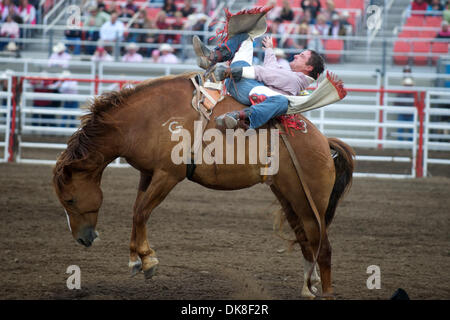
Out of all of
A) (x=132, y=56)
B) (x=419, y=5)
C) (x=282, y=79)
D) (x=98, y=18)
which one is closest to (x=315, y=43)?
(x=419, y=5)

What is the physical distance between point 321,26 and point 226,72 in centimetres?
1156

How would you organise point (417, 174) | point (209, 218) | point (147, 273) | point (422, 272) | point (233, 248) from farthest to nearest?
1. point (417, 174)
2. point (209, 218)
3. point (233, 248)
4. point (422, 272)
5. point (147, 273)

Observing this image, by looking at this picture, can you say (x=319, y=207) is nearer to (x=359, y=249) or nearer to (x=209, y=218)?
(x=359, y=249)

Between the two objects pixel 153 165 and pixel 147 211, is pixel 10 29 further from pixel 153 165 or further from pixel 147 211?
pixel 147 211

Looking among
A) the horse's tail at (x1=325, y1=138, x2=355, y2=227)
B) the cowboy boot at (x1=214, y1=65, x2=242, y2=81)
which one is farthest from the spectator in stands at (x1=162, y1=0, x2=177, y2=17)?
the cowboy boot at (x1=214, y1=65, x2=242, y2=81)

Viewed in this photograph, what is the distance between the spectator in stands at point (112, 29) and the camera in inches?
615

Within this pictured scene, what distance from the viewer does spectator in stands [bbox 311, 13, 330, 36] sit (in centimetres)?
1550

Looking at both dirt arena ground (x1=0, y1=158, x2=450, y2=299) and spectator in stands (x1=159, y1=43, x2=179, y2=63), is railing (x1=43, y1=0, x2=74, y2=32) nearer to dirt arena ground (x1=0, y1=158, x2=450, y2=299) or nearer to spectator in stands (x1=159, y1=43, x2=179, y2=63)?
spectator in stands (x1=159, y1=43, x2=179, y2=63)

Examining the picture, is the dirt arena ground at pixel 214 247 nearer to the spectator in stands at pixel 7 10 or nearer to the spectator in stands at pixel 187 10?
the spectator in stands at pixel 187 10

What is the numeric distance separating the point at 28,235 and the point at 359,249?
3.37 m
